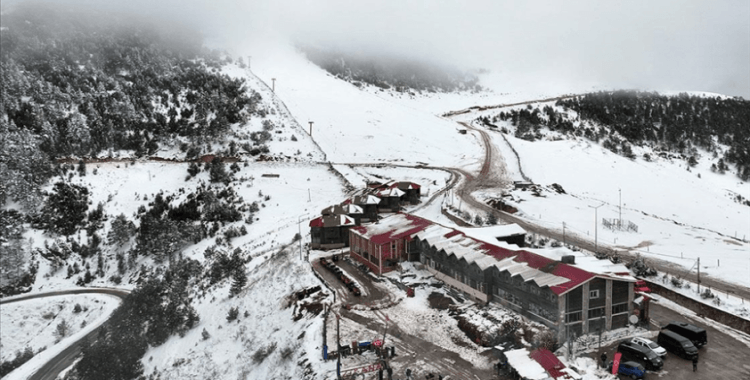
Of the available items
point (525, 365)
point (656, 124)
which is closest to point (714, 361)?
point (525, 365)

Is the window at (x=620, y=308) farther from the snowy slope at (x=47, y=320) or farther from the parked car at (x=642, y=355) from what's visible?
the snowy slope at (x=47, y=320)

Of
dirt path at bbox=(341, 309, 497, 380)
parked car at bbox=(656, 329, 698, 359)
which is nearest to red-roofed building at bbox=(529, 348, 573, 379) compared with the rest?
dirt path at bbox=(341, 309, 497, 380)

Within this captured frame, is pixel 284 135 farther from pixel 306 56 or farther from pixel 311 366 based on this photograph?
pixel 306 56

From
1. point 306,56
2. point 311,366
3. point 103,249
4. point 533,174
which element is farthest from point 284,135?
point 306,56

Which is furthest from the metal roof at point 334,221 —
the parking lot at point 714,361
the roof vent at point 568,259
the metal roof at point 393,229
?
the parking lot at point 714,361

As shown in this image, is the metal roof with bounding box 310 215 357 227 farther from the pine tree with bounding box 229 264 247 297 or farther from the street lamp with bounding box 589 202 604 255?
the street lamp with bounding box 589 202 604 255
